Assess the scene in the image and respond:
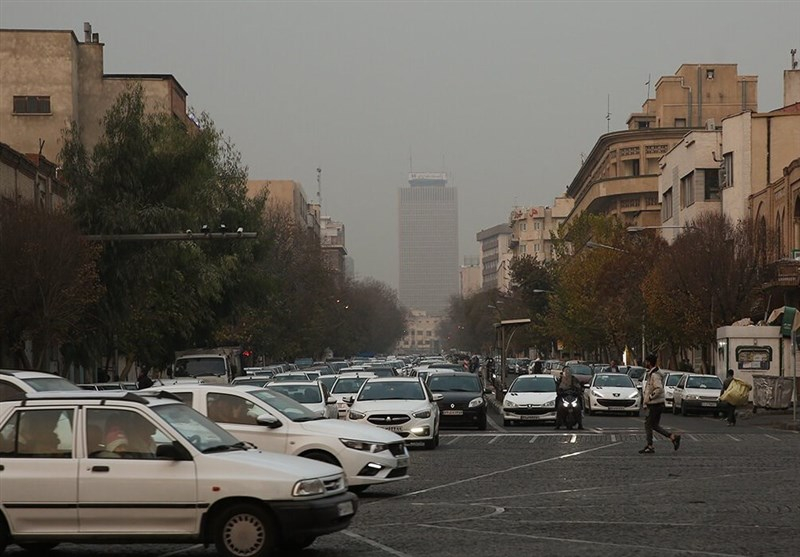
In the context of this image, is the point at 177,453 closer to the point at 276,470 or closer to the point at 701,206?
the point at 276,470

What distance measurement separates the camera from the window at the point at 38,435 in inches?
521

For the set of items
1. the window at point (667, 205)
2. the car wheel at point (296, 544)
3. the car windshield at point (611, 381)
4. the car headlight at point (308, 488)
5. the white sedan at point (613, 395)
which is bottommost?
the white sedan at point (613, 395)

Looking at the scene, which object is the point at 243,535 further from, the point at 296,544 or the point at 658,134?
the point at 658,134

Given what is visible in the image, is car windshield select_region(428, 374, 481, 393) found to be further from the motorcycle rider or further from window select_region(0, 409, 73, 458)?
window select_region(0, 409, 73, 458)

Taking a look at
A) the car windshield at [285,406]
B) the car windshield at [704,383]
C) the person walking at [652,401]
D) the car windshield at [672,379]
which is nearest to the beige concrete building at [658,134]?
the car windshield at [672,379]

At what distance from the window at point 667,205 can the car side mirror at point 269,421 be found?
88.9 meters

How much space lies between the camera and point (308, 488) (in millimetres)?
13000

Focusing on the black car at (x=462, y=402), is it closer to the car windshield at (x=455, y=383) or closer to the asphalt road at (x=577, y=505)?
the car windshield at (x=455, y=383)

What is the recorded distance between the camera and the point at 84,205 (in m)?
51.2

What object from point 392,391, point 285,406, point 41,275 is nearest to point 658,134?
point 41,275

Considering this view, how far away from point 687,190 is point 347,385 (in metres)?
58.2

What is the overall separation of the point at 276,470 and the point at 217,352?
145ft

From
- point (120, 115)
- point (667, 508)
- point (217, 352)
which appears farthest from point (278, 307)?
point (667, 508)

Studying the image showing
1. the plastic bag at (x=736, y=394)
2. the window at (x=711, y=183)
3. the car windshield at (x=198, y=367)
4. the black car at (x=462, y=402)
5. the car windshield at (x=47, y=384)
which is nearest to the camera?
the car windshield at (x=47, y=384)
